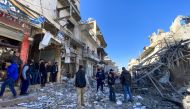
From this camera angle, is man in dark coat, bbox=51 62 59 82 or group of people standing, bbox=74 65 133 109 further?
man in dark coat, bbox=51 62 59 82

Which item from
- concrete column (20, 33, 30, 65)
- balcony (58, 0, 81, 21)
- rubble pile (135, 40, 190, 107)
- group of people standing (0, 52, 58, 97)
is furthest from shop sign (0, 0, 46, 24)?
rubble pile (135, 40, 190, 107)

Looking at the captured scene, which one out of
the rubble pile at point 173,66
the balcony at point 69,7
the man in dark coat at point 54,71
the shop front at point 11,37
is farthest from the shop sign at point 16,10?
the rubble pile at point 173,66

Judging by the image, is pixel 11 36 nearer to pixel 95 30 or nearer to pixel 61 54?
pixel 61 54

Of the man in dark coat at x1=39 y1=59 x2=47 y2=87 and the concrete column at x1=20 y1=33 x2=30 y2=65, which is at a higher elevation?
the concrete column at x1=20 y1=33 x2=30 y2=65

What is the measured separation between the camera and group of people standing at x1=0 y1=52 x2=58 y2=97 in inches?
283

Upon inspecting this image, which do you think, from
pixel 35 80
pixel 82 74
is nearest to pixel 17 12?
pixel 35 80

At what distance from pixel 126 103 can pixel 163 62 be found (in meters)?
7.16

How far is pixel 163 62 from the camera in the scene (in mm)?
14492

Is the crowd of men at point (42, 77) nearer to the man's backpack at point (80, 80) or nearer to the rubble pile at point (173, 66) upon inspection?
the man's backpack at point (80, 80)

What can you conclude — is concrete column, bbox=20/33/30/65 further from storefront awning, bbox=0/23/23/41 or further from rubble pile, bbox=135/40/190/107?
rubble pile, bbox=135/40/190/107

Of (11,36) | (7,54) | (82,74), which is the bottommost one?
(82,74)

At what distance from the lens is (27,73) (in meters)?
8.48

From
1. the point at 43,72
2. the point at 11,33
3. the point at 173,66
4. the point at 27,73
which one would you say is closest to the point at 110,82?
the point at 27,73

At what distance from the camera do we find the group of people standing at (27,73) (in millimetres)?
7188
